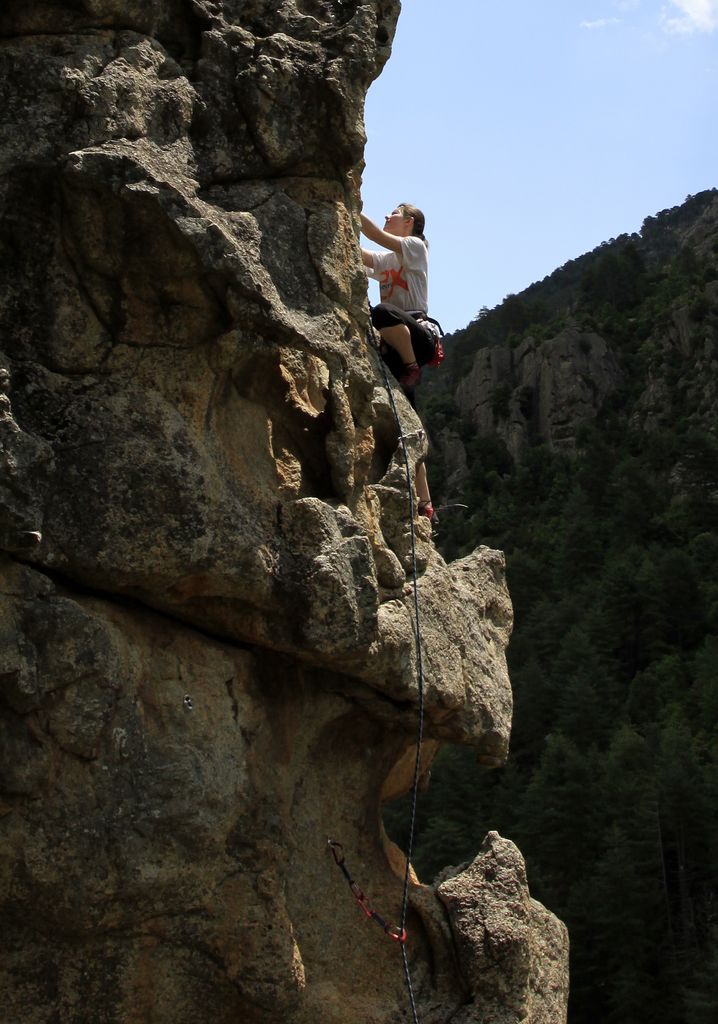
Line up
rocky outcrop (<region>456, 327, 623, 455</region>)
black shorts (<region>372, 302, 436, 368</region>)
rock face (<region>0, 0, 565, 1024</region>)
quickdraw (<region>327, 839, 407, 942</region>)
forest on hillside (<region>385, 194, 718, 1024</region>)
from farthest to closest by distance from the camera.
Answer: rocky outcrop (<region>456, 327, 623, 455</region>) < forest on hillside (<region>385, 194, 718, 1024</region>) < black shorts (<region>372, 302, 436, 368</region>) < quickdraw (<region>327, 839, 407, 942</region>) < rock face (<region>0, 0, 565, 1024</region>)

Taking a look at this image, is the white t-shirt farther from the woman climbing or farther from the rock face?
the rock face

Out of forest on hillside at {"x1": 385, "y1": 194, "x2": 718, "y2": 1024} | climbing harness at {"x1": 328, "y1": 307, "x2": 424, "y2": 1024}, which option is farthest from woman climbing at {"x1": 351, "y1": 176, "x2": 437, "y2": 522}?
forest on hillside at {"x1": 385, "y1": 194, "x2": 718, "y2": 1024}

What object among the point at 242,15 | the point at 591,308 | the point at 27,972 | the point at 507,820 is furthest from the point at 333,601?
the point at 591,308

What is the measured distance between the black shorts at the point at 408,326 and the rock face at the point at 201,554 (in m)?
0.83

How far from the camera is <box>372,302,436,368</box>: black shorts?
33.3 ft

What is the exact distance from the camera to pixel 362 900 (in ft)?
28.8

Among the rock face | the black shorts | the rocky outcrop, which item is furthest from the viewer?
the rocky outcrop

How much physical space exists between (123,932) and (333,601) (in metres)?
2.17

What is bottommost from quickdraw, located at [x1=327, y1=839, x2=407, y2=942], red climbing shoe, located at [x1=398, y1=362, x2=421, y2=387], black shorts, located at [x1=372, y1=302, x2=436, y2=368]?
quickdraw, located at [x1=327, y1=839, x2=407, y2=942]

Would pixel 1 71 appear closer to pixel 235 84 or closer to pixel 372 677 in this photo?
pixel 235 84

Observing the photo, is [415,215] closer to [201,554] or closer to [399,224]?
[399,224]

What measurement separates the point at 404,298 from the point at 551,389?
76.3 meters

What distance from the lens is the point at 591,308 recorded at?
3907 inches

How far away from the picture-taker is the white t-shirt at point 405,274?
10375mm
